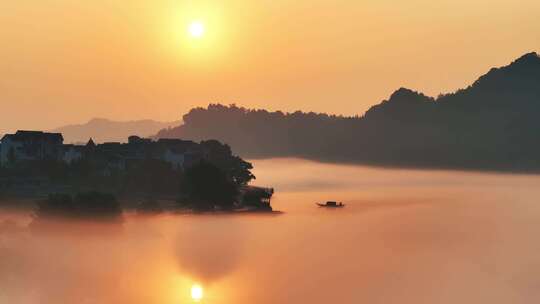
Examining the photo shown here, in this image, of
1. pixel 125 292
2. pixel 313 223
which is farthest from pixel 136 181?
pixel 125 292

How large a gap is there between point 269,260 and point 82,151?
175 feet

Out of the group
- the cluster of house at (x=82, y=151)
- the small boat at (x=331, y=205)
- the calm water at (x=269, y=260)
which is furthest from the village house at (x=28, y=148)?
the small boat at (x=331, y=205)

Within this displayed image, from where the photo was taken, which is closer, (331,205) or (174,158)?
(174,158)

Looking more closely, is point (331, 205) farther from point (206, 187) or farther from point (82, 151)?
point (82, 151)

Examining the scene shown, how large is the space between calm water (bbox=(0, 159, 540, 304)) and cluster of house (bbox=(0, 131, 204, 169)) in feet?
75.7

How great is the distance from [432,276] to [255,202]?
168 feet

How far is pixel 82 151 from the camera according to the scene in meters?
118

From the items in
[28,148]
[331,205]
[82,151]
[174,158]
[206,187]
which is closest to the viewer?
[206,187]

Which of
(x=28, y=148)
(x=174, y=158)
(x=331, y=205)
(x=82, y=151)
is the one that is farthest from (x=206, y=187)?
(x=331, y=205)

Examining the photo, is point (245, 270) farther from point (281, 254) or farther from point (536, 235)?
point (536, 235)

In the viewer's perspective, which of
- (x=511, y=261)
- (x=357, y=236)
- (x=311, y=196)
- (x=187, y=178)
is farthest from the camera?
(x=311, y=196)

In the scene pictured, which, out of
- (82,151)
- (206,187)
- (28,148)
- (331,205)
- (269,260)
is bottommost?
(269,260)

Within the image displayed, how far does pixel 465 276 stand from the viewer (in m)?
71.0

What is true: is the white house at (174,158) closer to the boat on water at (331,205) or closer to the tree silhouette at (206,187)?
the tree silhouette at (206,187)
